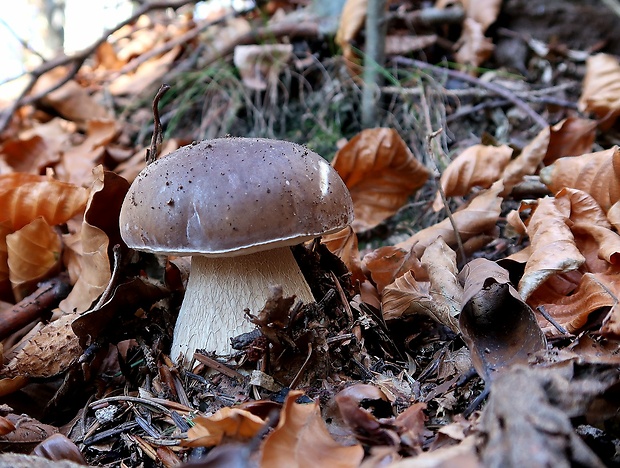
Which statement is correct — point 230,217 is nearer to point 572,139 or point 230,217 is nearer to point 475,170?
point 475,170

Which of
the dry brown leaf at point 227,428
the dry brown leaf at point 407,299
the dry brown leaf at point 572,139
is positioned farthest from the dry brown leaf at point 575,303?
the dry brown leaf at point 572,139

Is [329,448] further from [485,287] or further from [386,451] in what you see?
[485,287]

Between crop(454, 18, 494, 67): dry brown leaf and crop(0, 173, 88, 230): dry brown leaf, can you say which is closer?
crop(0, 173, 88, 230): dry brown leaf

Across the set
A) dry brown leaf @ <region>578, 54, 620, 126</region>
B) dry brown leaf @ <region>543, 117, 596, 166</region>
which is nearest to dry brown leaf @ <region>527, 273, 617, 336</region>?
dry brown leaf @ <region>543, 117, 596, 166</region>

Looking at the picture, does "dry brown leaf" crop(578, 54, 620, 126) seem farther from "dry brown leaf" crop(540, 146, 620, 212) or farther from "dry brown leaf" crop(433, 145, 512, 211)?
"dry brown leaf" crop(540, 146, 620, 212)

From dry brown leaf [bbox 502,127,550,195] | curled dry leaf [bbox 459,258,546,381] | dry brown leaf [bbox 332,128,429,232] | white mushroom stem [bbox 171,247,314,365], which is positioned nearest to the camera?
curled dry leaf [bbox 459,258,546,381]
